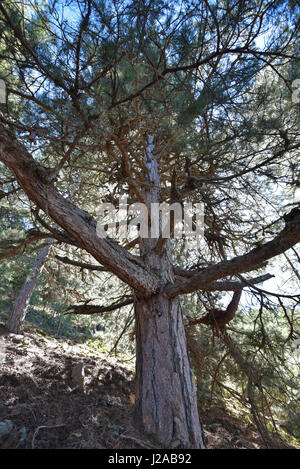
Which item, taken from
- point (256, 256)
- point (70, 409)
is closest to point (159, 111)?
point (256, 256)

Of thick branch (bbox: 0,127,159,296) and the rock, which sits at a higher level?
thick branch (bbox: 0,127,159,296)

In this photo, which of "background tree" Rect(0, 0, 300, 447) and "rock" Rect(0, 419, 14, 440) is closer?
"rock" Rect(0, 419, 14, 440)

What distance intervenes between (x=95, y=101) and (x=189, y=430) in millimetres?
3273

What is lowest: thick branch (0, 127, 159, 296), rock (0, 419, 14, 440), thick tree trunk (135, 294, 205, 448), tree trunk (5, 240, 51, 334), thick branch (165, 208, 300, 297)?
rock (0, 419, 14, 440)

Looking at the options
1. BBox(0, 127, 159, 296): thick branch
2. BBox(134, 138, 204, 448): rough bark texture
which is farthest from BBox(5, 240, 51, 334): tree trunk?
BBox(0, 127, 159, 296): thick branch

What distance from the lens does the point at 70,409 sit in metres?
2.29

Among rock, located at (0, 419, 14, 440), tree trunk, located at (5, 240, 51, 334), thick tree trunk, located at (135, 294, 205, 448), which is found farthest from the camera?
tree trunk, located at (5, 240, 51, 334)

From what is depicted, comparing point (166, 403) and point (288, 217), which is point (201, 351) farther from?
point (288, 217)

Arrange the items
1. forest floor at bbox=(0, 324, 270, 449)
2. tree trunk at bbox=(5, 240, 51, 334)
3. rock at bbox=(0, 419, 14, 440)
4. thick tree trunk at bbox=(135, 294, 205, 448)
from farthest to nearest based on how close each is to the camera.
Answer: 1. tree trunk at bbox=(5, 240, 51, 334)
2. thick tree trunk at bbox=(135, 294, 205, 448)
3. forest floor at bbox=(0, 324, 270, 449)
4. rock at bbox=(0, 419, 14, 440)

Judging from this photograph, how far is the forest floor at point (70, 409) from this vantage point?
1661 mm

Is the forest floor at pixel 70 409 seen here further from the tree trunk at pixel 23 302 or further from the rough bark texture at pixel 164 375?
the tree trunk at pixel 23 302

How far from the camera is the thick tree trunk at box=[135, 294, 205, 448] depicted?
197 cm

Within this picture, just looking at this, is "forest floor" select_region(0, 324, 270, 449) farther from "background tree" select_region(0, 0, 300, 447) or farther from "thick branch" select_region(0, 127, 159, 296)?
"thick branch" select_region(0, 127, 159, 296)

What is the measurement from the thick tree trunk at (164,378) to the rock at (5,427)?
39.2 inches
